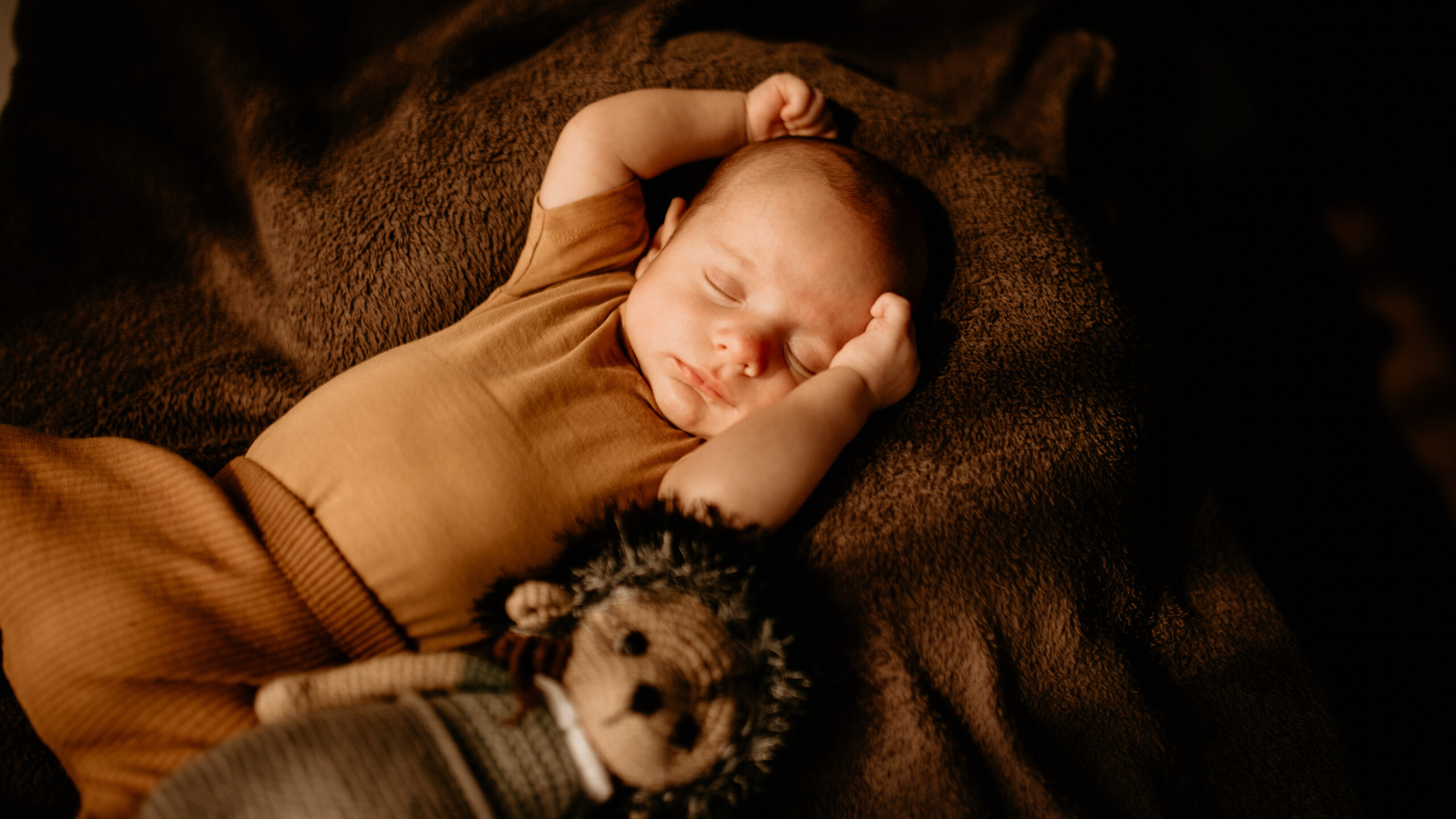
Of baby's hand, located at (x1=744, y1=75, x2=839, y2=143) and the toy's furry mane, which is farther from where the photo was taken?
baby's hand, located at (x1=744, y1=75, x2=839, y2=143)

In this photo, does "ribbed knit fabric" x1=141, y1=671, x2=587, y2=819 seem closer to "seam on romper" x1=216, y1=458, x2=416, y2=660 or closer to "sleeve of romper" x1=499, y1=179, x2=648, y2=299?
"seam on romper" x1=216, y1=458, x2=416, y2=660

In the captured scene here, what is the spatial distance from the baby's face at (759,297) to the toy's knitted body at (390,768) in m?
0.45

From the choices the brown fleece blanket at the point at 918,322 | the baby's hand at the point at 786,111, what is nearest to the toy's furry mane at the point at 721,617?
the brown fleece blanket at the point at 918,322

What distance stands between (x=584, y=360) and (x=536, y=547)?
0.26 metres

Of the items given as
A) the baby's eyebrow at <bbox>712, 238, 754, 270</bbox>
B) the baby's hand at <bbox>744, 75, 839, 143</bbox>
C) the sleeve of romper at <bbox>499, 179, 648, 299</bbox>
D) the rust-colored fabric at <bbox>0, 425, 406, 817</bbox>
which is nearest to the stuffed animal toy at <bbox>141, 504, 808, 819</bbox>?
the rust-colored fabric at <bbox>0, 425, 406, 817</bbox>

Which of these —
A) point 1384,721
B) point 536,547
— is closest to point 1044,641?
point 536,547

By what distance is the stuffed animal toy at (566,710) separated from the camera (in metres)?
0.47

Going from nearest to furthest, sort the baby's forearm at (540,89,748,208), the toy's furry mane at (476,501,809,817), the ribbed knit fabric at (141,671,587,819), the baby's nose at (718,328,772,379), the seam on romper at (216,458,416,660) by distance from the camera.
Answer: the ribbed knit fabric at (141,671,587,819) < the toy's furry mane at (476,501,809,817) < the seam on romper at (216,458,416,660) < the baby's nose at (718,328,772,379) < the baby's forearm at (540,89,748,208)

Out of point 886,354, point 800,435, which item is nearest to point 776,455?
point 800,435

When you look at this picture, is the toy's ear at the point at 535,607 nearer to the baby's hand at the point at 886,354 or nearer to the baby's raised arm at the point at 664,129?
the baby's hand at the point at 886,354

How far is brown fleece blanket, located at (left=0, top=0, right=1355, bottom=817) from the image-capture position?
A: 0.79 meters

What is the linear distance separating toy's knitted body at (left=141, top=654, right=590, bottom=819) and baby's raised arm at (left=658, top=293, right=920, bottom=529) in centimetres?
25

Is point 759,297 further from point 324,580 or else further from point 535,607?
point 324,580

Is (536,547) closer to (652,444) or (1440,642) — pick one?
(652,444)
